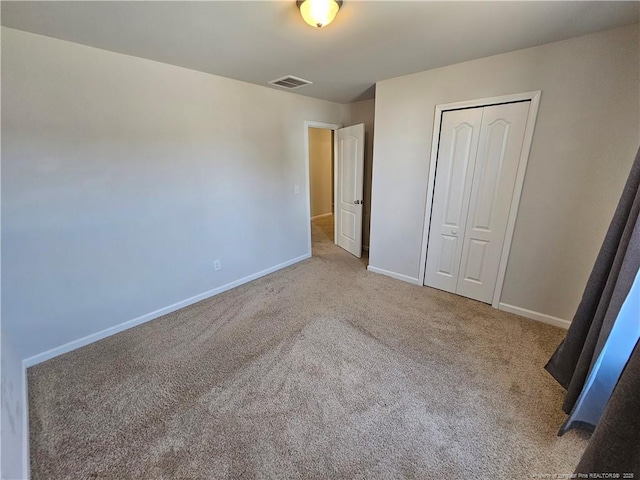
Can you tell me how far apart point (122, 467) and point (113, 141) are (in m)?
2.21

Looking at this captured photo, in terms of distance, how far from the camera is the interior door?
238 centimetres

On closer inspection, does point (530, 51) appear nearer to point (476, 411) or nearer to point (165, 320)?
point (476, 411)

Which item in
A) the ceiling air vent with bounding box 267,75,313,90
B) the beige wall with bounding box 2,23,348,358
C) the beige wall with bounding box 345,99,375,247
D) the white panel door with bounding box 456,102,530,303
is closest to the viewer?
the beige wall with bounding box 2,23,348,358

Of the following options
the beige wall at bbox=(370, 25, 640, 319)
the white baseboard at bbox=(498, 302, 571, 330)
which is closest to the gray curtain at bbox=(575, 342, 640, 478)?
the beige wall at bbox=(370, 25, 640, 319)

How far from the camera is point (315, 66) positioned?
2.42m

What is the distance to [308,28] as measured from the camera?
5.73 feet

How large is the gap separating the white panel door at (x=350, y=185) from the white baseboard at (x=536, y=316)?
6.62 ft

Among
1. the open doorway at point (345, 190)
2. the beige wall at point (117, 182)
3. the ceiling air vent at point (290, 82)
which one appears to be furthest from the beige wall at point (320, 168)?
the ceiling air vent at point (290, 82)

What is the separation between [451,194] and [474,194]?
0.70ft

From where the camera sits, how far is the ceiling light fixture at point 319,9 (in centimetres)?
138

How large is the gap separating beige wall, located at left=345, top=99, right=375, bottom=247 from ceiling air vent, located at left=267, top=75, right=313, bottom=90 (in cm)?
136

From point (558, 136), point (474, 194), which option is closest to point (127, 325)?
point (474, 194)

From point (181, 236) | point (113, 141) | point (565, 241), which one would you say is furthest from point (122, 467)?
point (565, 241)

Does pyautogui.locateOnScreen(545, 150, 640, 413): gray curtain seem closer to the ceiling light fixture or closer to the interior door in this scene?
the interior door
